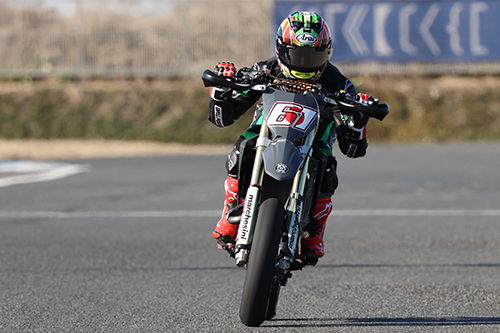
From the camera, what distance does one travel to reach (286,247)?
13.6ft

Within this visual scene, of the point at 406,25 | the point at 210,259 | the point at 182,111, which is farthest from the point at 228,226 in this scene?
the point at 182,111

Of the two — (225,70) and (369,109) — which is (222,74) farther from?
(369,109)

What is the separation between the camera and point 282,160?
A: 13.7 ft

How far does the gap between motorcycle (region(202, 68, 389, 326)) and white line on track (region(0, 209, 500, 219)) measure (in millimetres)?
5277

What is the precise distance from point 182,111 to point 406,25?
7280mm

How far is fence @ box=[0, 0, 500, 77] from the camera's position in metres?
24.2

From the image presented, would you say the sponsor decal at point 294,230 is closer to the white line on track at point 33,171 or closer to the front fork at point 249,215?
the front fork at point 249,215

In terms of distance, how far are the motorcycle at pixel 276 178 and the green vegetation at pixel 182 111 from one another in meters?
17.3

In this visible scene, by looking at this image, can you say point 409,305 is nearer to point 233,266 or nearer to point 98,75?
point 233,266

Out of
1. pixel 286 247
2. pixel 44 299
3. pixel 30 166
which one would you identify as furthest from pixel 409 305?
pixel 30 166

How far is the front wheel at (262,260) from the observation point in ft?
13.1

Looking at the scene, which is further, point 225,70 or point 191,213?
point 191,213

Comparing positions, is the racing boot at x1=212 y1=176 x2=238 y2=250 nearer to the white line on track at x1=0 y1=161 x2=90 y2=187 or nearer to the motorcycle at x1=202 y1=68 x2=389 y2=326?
the motorcycle at x1=202 y1=68 x2=389 y2=326

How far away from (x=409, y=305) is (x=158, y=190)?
305 inches
